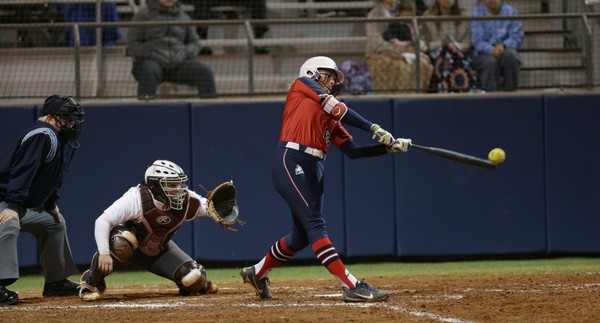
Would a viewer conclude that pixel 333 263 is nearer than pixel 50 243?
Yes

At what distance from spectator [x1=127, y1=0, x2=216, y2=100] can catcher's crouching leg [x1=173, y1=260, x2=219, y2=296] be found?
3239 mm

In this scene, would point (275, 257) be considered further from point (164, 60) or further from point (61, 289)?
point (164, 60)

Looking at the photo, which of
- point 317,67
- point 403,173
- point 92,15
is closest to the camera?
point 317,67

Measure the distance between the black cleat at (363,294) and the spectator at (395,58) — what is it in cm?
437

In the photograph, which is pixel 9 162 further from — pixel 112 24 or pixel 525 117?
pixel 525 117

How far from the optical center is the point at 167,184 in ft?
25.0

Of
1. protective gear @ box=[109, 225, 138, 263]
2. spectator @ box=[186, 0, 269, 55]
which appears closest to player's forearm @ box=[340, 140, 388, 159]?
protective gear @ box=[109, 225, 138, 263]

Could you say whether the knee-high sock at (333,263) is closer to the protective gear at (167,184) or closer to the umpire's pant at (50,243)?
the protective gear at (167,184)

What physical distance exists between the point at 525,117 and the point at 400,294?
3.87m

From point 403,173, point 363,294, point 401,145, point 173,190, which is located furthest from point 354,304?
point 403,173

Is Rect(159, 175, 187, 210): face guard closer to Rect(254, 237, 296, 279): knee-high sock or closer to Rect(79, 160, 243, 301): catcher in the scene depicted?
Rect(79, 160, 243, 301): catcher

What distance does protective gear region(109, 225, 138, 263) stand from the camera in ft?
24.8

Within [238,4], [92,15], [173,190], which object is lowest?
[173,190]

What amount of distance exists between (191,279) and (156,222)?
59 cm
